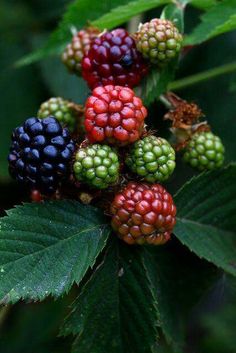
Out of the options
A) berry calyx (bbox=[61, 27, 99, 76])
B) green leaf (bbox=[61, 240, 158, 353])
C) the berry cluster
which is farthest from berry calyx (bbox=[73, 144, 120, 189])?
berry calyx (bbox=[61, 27, 99, 76])

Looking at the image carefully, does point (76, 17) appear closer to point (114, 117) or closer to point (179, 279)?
point (114, 117)

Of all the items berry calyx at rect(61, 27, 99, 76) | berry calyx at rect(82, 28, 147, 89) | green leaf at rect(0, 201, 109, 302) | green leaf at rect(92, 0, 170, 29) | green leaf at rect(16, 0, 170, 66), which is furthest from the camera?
green leaf at rect(16, 0, 170, 66)

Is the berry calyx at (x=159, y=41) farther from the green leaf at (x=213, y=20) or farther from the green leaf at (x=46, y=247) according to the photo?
the green leaf at (x=46, y=247)

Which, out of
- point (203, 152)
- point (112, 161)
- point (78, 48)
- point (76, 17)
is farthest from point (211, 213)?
point (76, 17)

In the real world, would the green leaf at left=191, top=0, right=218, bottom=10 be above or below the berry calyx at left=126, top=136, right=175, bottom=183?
above

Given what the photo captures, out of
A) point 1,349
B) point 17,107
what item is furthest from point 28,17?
point 1,349

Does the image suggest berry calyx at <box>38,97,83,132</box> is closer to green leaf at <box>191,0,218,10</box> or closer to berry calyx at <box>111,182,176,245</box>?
berry calyx at <box>111,182,176,245</box>

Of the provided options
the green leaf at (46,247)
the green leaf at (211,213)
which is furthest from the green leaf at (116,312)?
the green leaf at (211,213)
